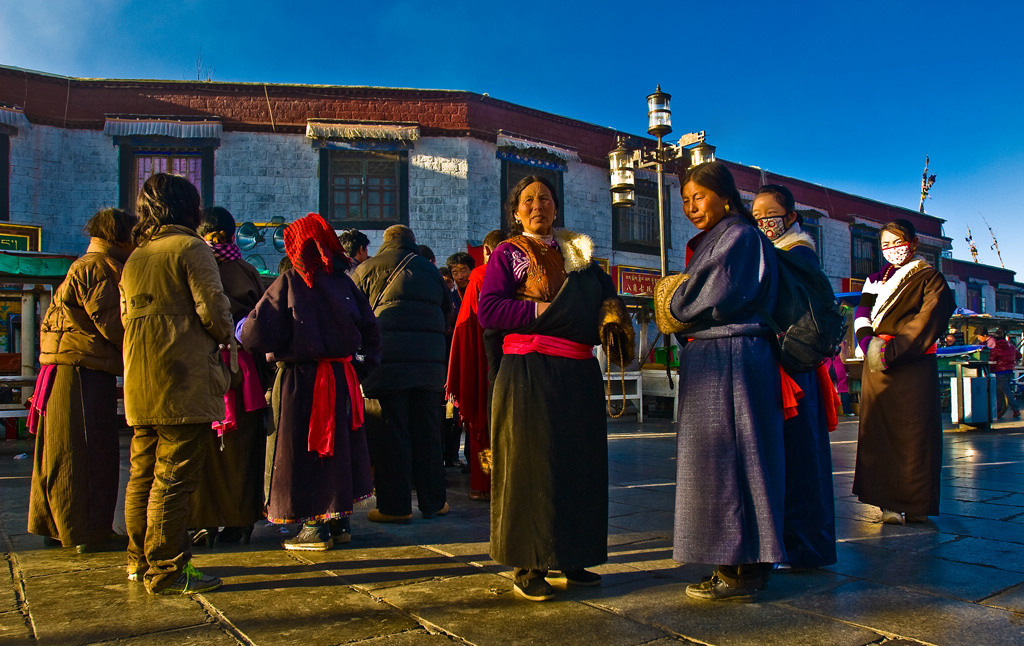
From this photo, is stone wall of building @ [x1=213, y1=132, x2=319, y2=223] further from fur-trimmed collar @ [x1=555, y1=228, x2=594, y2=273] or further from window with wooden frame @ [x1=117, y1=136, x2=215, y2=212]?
fur-trimmed collar @ [x1=555, y1=228, x2=594, y2=273]

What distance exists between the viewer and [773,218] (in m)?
3.62

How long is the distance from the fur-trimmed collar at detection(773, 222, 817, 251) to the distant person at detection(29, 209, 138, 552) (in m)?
3.15

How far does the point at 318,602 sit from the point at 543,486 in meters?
0.92

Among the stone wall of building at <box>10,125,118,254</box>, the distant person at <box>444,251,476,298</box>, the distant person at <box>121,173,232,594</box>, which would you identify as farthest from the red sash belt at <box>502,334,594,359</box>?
the stone wall of building at <box>10,125,118,254</box>

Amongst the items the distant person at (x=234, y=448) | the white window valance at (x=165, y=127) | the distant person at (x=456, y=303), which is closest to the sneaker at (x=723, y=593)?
the distant person at (x=234, y=448)

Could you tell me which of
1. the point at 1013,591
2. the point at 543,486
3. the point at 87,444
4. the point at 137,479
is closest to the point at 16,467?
the point at 87,444

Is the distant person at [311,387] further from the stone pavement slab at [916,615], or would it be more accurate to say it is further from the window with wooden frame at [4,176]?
the window with wooden frame at [4,176]

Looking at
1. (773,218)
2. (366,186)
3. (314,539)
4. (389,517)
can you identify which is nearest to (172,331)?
(314,539)

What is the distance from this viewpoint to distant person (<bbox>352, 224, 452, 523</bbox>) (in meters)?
4.35

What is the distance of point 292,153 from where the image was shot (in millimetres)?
15305


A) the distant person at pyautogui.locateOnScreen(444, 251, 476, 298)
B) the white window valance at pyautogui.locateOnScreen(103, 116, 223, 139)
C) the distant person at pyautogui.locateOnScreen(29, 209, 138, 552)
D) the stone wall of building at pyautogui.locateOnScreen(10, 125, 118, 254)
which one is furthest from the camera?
the white window valance at pyautogui.locateOnScreen(103, 116, 223, 139)

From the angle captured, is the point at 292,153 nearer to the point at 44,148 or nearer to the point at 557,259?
the point at 44,148

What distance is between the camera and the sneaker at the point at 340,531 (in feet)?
12.3

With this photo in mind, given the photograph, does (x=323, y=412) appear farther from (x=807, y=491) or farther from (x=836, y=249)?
(x=836, y=249)
